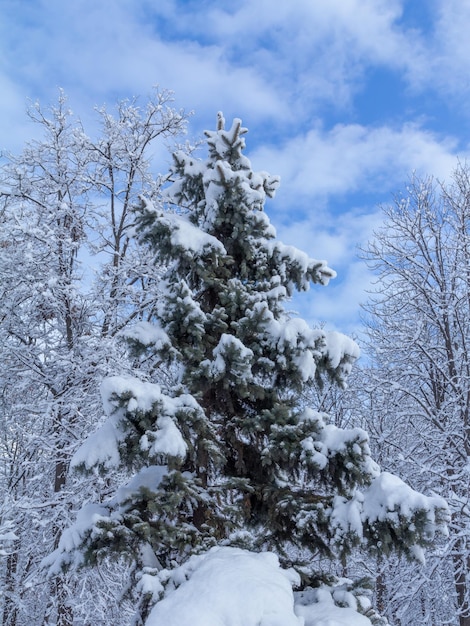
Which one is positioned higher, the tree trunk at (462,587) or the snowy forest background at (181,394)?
the snowy forest background at (181,394)

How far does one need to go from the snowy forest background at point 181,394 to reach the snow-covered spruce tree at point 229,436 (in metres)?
0.02

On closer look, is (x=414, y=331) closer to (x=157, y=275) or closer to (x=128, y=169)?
(x=157, y=275)

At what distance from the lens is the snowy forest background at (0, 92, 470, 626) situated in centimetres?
387

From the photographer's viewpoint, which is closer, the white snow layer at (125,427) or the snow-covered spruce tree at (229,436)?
the white snow layer at (125,427)

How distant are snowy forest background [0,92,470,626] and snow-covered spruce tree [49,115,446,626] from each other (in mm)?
25

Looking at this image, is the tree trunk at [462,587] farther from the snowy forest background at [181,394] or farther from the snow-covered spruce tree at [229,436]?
the snow-covered spruce tree at [229,436]

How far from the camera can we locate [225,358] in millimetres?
4543

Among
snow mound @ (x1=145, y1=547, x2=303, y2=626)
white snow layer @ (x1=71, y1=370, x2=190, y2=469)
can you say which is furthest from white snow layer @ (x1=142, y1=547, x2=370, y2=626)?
white snow layer @ (x1=71, y1=370, x2=190, y2=469)

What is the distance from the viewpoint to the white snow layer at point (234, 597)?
2998 mm

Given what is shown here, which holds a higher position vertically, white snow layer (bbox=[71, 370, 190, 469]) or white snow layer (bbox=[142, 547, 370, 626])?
white snow layer (bbox=[71, 370, 190, 469])

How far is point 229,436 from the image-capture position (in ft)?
16.3

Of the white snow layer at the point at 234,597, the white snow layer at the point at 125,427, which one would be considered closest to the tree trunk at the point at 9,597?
the white snow layer at the point at 125,427

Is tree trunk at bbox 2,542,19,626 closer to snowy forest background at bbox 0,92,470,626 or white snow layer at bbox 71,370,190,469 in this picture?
snowy forest background at bbox 0,92,470,626

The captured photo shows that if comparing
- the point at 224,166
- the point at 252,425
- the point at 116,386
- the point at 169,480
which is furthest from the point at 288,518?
the point at 224,166
